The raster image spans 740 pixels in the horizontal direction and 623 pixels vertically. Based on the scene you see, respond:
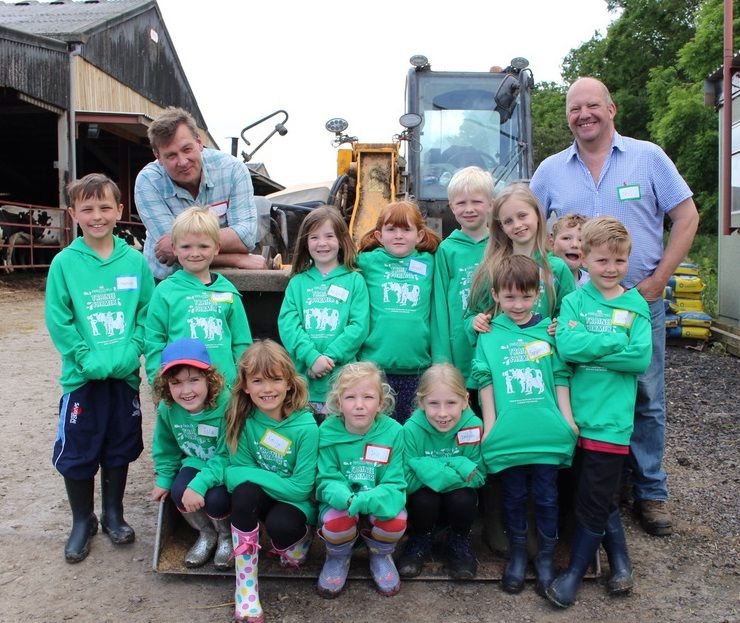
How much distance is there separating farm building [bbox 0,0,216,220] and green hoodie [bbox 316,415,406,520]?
13.5 m

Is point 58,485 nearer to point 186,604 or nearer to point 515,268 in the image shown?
point 186,604

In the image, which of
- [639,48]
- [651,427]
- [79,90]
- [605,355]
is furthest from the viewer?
[639,48]

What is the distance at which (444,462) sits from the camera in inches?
125

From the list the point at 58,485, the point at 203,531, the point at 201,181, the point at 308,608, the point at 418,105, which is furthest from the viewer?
the point at 418,105

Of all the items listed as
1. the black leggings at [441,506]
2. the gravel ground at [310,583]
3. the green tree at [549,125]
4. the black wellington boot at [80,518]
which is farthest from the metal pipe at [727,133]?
the green tree at [549,125]

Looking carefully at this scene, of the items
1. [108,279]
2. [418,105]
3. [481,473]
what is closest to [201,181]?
[108,279]

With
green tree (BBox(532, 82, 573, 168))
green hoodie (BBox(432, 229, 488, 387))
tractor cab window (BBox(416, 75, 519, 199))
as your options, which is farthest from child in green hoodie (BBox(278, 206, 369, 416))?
green tree (BBox(532, 82, 573, 168))

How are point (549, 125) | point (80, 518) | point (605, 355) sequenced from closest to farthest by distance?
point (605, 355)
point (80, 518)
point (549, 125)

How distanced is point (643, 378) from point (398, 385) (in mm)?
1235

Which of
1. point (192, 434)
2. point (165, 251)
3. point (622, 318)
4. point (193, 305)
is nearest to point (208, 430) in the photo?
point (192, 434)

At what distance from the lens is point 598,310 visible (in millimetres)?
3131

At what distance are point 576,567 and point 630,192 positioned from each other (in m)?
1.81

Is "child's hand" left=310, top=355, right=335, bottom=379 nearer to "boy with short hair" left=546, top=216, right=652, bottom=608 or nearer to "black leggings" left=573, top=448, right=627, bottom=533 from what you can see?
"boy with short hair" left=546, top=216, right=652, bottom=608

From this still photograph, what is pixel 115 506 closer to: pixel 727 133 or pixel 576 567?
pixel 576 567
